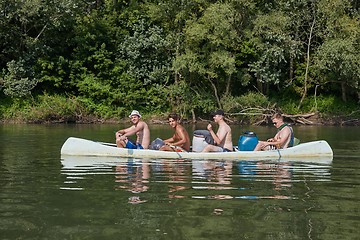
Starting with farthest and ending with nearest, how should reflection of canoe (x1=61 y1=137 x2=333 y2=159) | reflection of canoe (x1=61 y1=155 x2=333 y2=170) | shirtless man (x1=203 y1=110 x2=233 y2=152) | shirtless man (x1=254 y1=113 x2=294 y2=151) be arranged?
1. shirtless man (x1=254 y1=113 x2=294 y2=151)
2. shirtless man (x1=203 y1=110 x2=233 y2=152)
3. reflection of canoe (x1=61 y1=137 x2=333 y2=159)
4. reflection of canoe (x1=61 y1=155 x2=333 y2=170)

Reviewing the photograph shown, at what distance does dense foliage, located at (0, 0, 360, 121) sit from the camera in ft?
93.9

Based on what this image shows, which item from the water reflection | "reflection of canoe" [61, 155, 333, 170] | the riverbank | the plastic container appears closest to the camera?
the water reflection

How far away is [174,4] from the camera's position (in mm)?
29781

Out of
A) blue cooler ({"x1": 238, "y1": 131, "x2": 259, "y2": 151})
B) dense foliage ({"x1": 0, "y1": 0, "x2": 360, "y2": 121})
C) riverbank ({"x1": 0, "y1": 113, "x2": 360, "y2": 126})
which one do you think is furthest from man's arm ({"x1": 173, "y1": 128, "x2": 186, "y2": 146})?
riverbank ({"x1": 0, "y1": 113, "x2": 360, "y2": 126})

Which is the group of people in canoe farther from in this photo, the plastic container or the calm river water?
the calm river water

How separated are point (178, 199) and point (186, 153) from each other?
483 centimetres

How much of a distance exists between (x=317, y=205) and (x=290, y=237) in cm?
175

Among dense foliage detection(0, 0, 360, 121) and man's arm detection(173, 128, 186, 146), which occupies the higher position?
dense foliage detection(0, 0, 360, 121)

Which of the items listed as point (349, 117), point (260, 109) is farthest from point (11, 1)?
point (349, 117)

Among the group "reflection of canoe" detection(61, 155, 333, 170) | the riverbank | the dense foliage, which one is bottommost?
"reflection of canoe" detection(61, 155, 333, 170)

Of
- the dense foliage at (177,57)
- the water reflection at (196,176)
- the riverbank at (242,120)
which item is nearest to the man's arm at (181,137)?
the water reflection at (196,176)

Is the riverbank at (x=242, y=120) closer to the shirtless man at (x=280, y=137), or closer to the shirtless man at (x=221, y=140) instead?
the shirtless man at (x=280, y=137)

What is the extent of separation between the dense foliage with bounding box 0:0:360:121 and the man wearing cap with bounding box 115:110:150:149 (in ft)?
50.2

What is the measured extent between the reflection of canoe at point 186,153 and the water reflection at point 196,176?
187 millimetres
